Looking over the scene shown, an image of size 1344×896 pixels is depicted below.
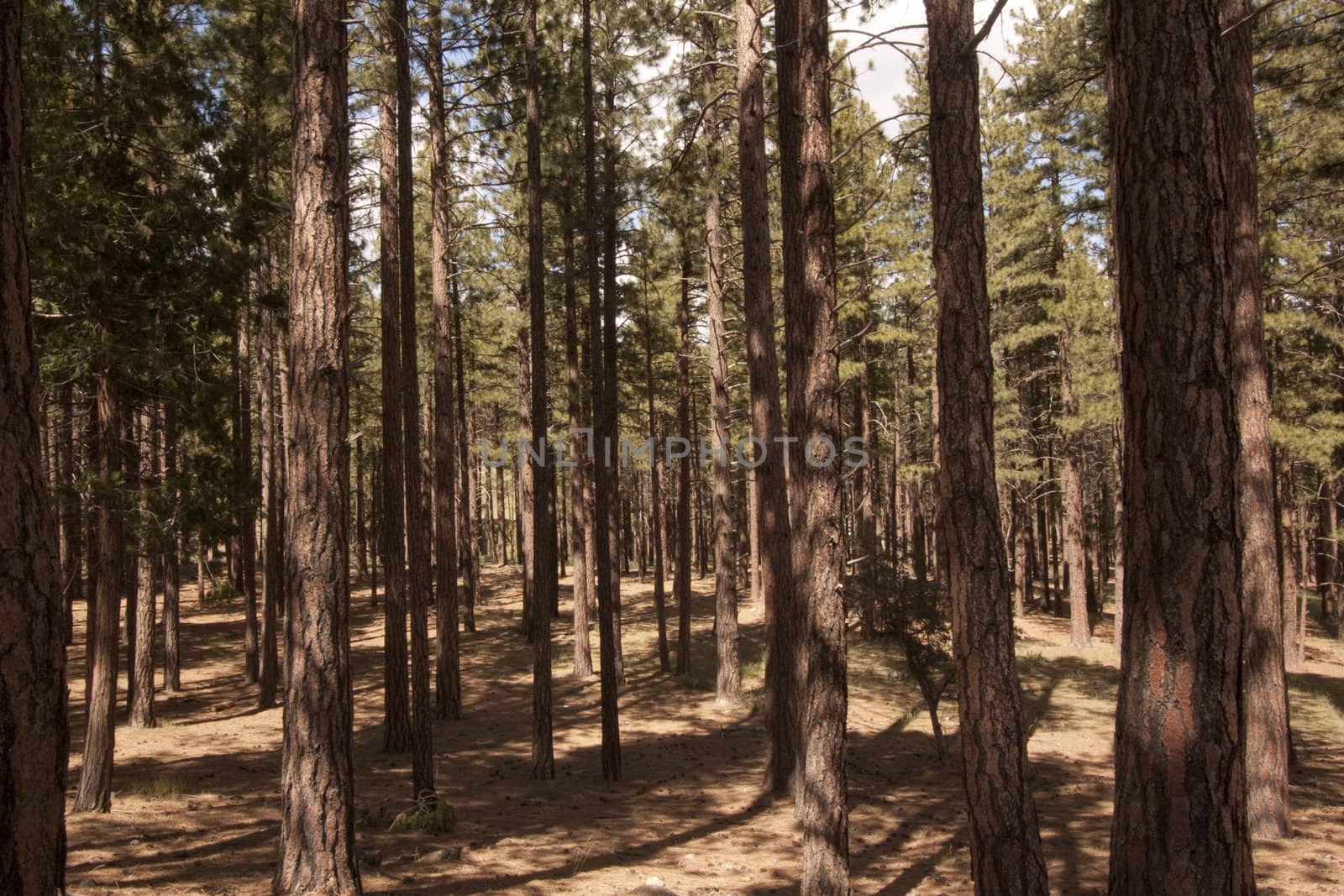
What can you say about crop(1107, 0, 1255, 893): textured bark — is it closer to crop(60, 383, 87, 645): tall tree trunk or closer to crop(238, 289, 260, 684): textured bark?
crop(60, 383, 87, 645): tall tree trunk

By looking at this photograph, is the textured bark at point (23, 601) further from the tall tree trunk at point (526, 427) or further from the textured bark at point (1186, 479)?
the tall tree trunk at point (526, 427)

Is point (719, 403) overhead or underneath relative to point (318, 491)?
overhead

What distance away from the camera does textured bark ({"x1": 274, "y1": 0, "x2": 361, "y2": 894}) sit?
19.9ft

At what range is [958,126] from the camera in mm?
5570

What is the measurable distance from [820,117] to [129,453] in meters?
10.5

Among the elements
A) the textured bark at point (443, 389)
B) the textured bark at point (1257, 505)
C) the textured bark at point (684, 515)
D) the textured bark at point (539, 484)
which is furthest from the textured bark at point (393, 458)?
the textured bark at point (1257, 505)

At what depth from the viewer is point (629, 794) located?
1189 cm

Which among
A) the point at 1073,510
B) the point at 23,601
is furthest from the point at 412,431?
the point at 1073,510

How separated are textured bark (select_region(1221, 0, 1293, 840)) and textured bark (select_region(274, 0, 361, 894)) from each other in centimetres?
905

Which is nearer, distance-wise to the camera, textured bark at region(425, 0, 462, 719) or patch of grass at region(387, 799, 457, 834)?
patch of grass at region(387, 799, 457, 834)

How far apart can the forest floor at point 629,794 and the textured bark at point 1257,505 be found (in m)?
0.67

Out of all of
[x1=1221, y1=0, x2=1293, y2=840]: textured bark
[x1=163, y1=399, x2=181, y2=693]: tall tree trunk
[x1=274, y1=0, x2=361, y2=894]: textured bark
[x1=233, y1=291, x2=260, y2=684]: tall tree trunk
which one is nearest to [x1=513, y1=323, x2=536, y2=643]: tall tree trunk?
[x1=233, y1=291, x2=260, y2=684]: tall tree trunk

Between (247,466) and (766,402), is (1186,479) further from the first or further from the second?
(247,466)

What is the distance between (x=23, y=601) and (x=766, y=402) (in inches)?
367
